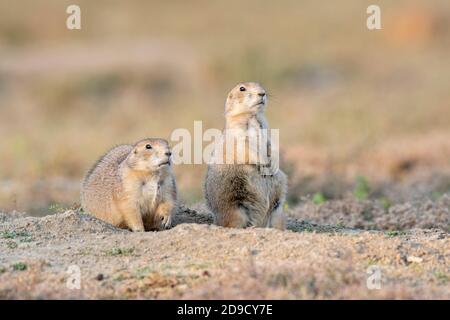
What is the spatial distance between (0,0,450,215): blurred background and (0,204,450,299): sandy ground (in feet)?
8.24

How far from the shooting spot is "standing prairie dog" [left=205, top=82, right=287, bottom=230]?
299 inches

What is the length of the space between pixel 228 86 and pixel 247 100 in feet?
45.0

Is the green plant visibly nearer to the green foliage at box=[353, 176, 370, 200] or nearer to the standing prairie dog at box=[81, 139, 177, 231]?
the standing prairie dog at box=[81, 139, 177, 231]

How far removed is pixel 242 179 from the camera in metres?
7.59

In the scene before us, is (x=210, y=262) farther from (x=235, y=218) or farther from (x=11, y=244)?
(x=11, y=244)

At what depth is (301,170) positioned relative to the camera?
13.1 meters

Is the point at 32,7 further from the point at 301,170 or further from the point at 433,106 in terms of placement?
the point at 301,170

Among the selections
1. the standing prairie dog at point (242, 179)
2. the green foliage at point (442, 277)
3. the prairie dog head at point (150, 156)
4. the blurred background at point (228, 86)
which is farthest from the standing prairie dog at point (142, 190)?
the green foliage at point (442, 277)

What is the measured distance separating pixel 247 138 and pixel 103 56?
18097 millimetres

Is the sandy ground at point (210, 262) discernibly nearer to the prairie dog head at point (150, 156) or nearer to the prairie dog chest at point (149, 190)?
the prairie dog chest at point (149, 190)

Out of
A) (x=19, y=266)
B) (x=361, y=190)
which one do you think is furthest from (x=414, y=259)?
(x=361, y=190)

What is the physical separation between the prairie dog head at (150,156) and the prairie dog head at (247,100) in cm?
66

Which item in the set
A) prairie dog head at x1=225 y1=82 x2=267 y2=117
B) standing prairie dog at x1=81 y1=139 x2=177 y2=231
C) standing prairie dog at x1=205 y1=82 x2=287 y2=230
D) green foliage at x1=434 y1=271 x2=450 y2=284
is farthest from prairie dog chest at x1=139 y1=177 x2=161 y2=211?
green foliage at x1=434 y1=271 x2=450 y2=284

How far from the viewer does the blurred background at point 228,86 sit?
12992 mm
